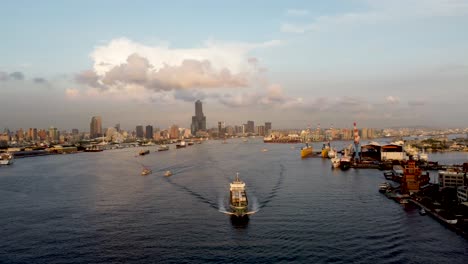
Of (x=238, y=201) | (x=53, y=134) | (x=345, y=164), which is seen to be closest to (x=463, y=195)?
(x=238, y=201)

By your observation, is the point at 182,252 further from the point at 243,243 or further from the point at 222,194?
the point at 222,194

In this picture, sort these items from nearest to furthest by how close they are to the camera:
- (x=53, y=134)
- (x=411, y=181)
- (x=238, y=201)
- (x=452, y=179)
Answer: (x=238, y=201) → (x=411, y=181) → (x=452, y=179) → (x=53, y=134)

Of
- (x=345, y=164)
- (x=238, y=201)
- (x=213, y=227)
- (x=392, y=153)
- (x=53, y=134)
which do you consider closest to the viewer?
(x=213, y=227)

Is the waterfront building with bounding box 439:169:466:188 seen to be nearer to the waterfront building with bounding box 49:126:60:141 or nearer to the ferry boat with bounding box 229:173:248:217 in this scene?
the ferry boat with bounding box 229:173:248:217

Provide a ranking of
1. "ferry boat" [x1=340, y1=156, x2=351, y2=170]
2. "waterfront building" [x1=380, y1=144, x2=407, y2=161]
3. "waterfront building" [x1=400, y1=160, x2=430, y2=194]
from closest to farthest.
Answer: "waterfront building" [x1=400, y1=160, x2=430, y2=194], "ferry boat" [x1=340, y1=156, x2=351, y2=170], "waterfront building" [x1=380, y1=144, x2=407, y2=161]

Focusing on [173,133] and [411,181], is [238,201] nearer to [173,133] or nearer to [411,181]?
[411,181]

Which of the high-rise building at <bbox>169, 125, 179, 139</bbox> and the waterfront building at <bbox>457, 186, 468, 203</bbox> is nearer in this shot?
the waterfront building at <bbox>457, 186, 468, 203</bbox>

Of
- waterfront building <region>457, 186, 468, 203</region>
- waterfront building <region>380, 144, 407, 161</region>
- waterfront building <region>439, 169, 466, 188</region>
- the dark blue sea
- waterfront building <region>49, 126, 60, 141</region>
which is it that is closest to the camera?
the dark blue sea

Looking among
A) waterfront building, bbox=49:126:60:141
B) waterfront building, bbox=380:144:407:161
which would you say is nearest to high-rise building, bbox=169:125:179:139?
waterfront building, bbox=49:126:60:141
